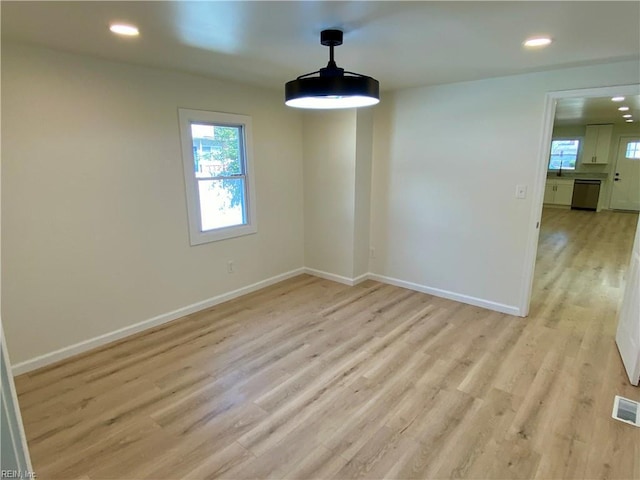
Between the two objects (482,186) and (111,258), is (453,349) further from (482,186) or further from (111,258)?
(111,258)

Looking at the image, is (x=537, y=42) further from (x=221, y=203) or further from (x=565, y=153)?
(x=565, y=153)

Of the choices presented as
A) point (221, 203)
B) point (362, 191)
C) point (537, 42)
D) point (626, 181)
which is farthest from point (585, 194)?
point (221, 203)

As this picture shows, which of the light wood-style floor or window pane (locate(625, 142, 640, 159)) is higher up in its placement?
window pane (locate(625, 142, 640, 159))

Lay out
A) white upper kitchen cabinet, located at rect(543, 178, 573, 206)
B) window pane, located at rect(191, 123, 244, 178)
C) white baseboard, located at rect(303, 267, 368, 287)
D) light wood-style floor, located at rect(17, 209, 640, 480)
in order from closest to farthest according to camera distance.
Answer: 1. light wood-style floor, located at rect(17, 209, 640, 480)
2. window pane, located at rect(191, 123, 244, 178)
3. white baseboard, located at rect(303, 267, 368, 287)
4. white upper kitchen cabinet, located at rect(543, 178, 573, 206)

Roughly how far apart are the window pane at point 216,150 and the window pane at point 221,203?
0.11 meters

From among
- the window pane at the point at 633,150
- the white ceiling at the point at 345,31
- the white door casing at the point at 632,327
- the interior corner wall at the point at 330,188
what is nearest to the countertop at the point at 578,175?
the window pane at the point at 633,150

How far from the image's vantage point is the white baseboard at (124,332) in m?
2.71

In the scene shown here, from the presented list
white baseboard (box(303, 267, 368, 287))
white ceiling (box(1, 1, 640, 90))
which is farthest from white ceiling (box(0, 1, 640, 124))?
white baseboard (box(303, 267, 368, 287))

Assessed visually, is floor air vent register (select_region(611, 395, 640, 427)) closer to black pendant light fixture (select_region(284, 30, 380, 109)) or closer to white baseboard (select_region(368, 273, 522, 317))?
white baseboard (select_region(368, 273, 522, 317))

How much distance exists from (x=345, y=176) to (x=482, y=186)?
149 cm

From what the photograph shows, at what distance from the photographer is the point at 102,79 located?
2.79 metres

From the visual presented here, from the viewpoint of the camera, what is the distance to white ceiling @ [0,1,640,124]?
5.88 feet

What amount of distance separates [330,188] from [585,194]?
898 centimetres

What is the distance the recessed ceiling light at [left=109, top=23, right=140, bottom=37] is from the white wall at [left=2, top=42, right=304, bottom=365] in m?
0.76
